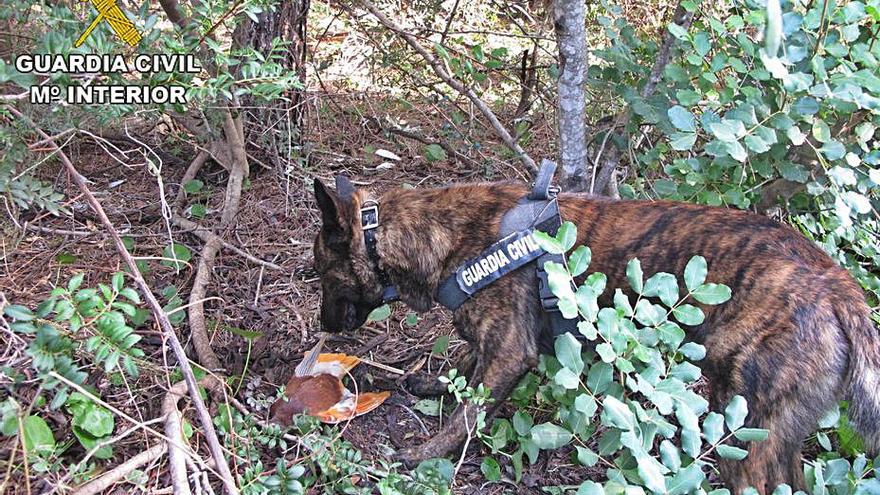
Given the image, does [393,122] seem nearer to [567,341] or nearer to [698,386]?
[698,386]

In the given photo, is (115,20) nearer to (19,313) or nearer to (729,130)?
(19,313)

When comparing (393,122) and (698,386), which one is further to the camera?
(393,122)

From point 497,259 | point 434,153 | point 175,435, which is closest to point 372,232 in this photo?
point 497,259

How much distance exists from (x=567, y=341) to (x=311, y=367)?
1.78m

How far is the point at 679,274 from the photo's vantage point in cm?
330

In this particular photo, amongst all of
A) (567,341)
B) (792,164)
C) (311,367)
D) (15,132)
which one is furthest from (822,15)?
(15,132)

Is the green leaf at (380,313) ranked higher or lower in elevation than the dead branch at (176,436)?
higher

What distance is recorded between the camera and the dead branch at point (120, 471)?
271cm

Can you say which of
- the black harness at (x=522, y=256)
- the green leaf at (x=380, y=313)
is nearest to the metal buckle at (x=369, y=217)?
the black harness at (x=522, y=256)

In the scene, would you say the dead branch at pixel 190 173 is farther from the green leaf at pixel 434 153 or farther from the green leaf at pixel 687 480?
the green leaf at pixel 687 480

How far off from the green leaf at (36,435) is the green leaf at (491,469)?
1.83 meters

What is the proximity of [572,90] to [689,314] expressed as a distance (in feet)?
7.36

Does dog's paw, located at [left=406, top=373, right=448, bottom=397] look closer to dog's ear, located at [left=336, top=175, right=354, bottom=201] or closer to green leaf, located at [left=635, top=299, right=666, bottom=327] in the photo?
dog's ear, located at [left=336, top=175, right=354, bottom=201]

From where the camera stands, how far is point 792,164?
Result: 3842 mm
